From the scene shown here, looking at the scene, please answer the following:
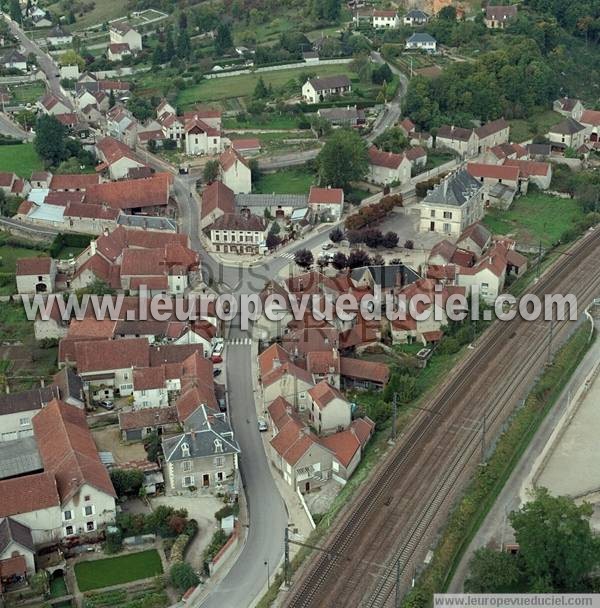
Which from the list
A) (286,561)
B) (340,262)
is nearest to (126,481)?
(286,561)

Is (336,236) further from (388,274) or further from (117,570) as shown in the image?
(117,570)

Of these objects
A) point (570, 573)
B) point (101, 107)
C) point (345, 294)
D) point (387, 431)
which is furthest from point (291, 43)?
point (570, 573)

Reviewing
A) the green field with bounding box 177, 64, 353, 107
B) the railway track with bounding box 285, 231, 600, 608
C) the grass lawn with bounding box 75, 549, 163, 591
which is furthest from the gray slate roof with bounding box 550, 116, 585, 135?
the grass lawn with bounding box 75, 549, 163, 591

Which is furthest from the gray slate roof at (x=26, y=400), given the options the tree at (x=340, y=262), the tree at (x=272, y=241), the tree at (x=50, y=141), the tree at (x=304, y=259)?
the tree at (x=50, y=141)

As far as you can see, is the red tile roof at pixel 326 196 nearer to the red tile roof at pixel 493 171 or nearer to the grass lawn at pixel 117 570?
the red tile roof at pixel 493 171

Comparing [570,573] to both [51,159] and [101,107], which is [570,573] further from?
[101,107]

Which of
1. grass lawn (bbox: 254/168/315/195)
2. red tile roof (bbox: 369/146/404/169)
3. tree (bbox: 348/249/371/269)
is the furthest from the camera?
red tile roof (bbox: 369/146/404/169)

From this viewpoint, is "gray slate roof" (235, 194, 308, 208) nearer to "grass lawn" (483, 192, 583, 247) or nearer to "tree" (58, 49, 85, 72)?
"grass lawn" (483, 192, 583, 247)
